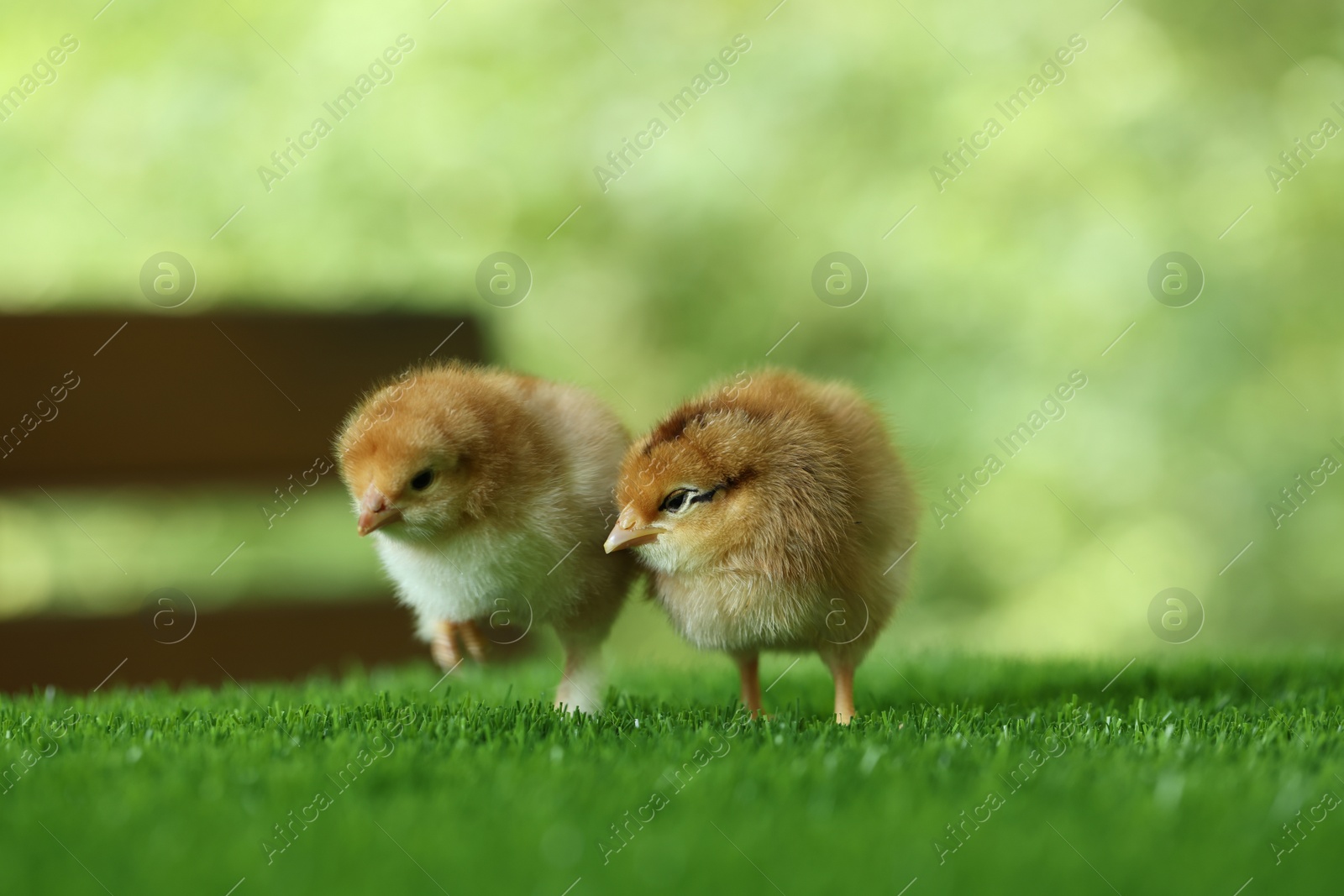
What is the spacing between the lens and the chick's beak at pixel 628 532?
8.33 feet

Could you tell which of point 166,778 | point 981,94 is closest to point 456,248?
point 981,94

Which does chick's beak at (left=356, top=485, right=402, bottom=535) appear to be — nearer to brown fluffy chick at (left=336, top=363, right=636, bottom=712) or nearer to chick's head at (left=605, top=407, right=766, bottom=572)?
brown fluffy chick at (left=336, top=363, right=636, bottom=712)

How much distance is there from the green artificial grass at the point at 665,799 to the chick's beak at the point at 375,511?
1.39ft

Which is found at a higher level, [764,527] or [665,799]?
[764,527]

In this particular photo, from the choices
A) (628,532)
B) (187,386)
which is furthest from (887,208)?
(628,532)

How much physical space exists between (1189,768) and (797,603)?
83 centimetres

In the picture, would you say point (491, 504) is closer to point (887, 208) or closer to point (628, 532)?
point (628, 532)

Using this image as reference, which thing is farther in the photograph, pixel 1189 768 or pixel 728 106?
pixel 728 106

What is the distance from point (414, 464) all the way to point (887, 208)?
5.15 meters

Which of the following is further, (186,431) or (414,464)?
(186,431)

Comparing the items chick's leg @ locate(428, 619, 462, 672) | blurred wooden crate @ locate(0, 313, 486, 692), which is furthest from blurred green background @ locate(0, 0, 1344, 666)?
chick's leg @ locate(428, 619, 462, 672)

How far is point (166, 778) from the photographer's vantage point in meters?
2.00

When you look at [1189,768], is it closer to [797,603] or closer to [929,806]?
[929,806]

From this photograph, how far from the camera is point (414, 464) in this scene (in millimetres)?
2492
